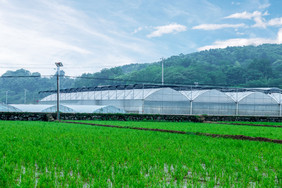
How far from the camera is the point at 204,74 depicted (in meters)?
89.7

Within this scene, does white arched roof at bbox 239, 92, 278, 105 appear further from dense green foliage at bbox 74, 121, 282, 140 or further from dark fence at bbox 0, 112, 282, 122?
dense green foliage at bbox 74, 121, 282, 140

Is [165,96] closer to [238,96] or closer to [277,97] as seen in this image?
[238,96]

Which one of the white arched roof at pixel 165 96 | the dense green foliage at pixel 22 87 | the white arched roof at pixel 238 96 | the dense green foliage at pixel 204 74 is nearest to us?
the white arched roof at pixel 165 96

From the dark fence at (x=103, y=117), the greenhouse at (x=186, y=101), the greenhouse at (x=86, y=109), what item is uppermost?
the greenhouse at (x=186, y=101)

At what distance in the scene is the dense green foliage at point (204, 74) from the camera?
87.1m

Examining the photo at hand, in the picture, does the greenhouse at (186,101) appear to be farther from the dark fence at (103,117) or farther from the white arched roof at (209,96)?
the dark fence at (103,117)

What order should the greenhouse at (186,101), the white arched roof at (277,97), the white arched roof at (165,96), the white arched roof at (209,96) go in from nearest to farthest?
the white arched roof at (165,96)
the greenhouse at (186,101)
the white arched roof at (209,96)
the white arched roof at (277,97)

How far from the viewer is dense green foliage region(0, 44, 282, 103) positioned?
286 ft

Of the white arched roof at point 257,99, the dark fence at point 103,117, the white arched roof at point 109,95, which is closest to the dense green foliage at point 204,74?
the white arched roof at point 109,95

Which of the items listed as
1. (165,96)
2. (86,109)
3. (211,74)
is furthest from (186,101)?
(211,74)

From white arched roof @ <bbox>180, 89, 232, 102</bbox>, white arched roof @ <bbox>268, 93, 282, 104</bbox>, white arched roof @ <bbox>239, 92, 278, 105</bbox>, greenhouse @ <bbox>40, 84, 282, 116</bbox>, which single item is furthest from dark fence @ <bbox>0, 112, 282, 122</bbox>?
white arched roof @ <bbox>268, 93, 282, 104</bbox>

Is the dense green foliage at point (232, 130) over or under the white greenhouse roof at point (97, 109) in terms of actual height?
under

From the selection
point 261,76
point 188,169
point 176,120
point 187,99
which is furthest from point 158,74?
point 188,169

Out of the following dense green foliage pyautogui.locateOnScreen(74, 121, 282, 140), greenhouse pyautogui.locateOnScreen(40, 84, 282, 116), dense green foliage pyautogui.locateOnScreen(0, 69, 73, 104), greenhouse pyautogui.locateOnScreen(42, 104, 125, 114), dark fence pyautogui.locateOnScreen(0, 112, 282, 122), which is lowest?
dense green foliage pyautogui.locateOnScreen(74, 121, 282, 140)
